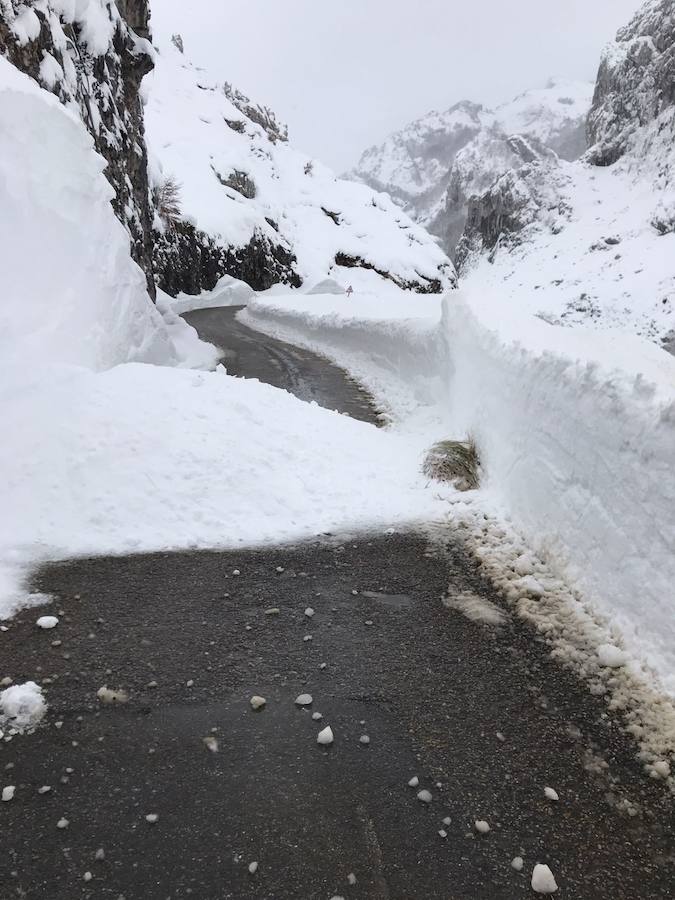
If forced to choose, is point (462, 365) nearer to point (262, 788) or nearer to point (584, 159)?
point (262, 788)

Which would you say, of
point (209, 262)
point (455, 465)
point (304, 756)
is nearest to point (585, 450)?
point (455, 465)

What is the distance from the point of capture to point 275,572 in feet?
15.0

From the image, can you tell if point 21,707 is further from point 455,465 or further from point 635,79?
point 635,79

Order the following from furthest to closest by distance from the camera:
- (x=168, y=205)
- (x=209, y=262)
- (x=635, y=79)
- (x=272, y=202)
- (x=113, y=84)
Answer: (x=272, y=202), (x=635, y=79), (x=209, y=262), (x=168, y=205), (x=113, y=84)

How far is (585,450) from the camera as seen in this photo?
14.6 feet

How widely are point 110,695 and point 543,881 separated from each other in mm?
2370

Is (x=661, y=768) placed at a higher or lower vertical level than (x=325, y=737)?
higher

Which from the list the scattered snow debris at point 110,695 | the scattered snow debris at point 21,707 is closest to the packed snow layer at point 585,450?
the scattered snow debris at point 110,695

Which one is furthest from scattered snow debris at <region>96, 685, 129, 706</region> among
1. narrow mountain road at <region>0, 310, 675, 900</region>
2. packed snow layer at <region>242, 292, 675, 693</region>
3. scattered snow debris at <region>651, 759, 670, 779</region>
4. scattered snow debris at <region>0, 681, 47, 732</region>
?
packed snow layer at <region>242, 292, 675, 693</region>

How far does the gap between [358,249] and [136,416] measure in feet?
148

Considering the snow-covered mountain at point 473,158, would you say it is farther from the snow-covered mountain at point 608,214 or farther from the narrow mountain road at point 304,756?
the narrow mountain road at point 304,756

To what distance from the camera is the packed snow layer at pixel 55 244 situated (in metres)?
6.72

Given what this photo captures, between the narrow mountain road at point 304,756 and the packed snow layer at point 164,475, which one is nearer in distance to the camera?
the narrow mountain road at point 304,756

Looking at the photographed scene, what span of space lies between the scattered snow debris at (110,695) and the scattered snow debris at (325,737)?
114cm
